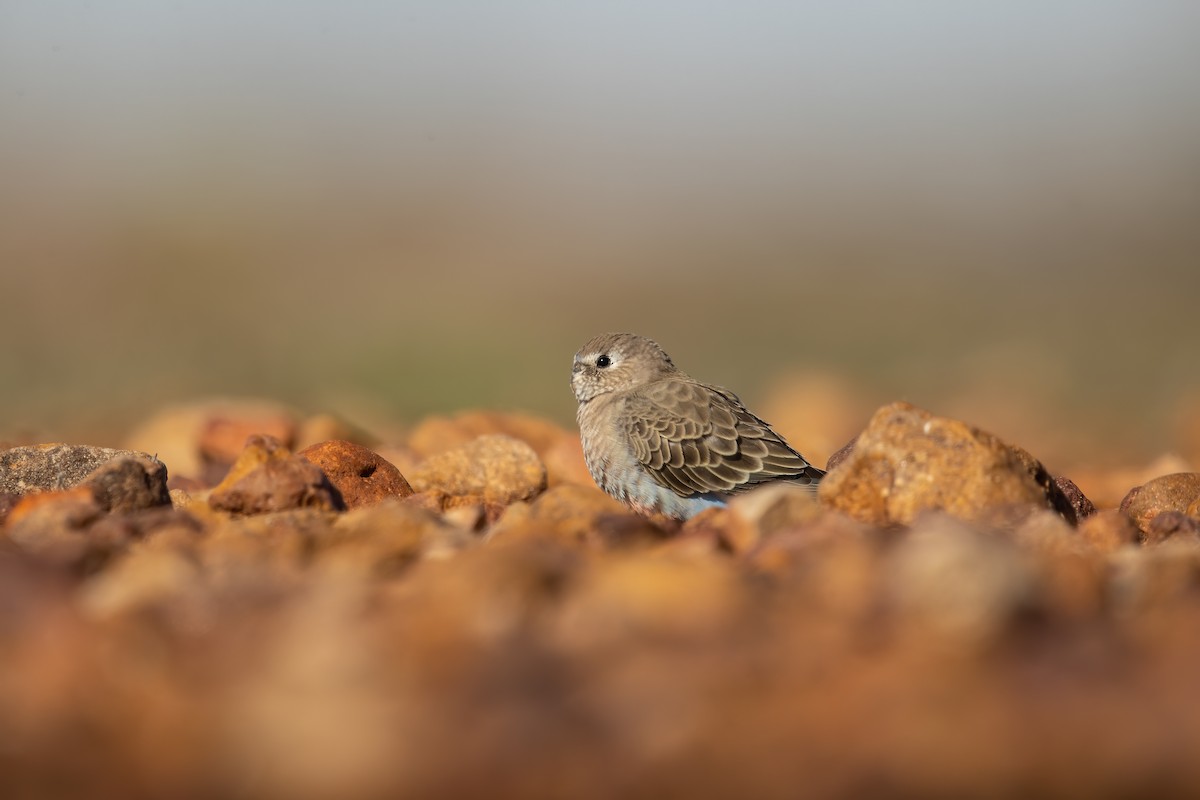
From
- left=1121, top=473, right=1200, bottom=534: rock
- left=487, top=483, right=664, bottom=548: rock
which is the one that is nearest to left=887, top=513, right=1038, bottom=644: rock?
left=487, top=483, right=664, bottom=548: rock

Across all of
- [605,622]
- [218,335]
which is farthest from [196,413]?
[218,335]

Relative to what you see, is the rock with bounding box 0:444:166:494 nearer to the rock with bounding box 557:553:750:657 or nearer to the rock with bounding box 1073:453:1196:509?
the rock with bounding box 557:553:750:657

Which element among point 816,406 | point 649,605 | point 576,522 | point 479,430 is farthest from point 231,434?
point 816,406

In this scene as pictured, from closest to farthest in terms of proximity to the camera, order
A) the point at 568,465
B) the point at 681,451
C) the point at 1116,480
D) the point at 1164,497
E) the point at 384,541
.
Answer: the point at 384,541
the point at 1164,497
the point at 681,451
the point at 568,465
the point at 1116,480

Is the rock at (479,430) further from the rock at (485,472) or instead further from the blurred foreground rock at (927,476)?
the blurred foreground rock at (927,476)

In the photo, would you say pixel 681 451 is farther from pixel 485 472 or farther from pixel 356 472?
pixel 356 472
